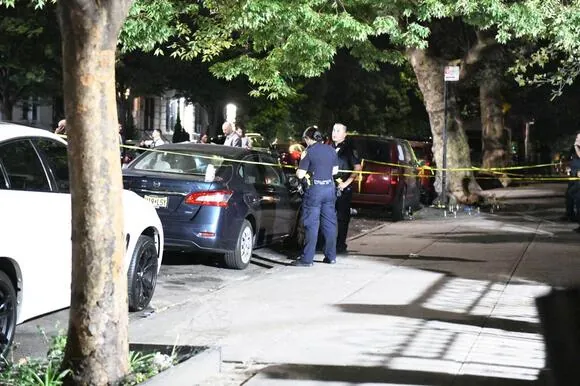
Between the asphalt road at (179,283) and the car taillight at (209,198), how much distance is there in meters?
0.93

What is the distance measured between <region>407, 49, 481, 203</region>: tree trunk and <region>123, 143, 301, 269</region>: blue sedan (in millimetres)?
Answer: 10924

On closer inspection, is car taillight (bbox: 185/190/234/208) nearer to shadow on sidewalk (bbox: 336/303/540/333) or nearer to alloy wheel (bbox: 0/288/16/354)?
shadow on sidewalk (bbox: 336/303/540/333)

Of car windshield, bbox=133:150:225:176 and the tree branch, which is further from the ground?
the tree branch

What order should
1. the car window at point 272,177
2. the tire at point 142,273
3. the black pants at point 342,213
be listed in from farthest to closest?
the black pants at point 342,213 → the car window at point 272,177 → the tire at point 142,273

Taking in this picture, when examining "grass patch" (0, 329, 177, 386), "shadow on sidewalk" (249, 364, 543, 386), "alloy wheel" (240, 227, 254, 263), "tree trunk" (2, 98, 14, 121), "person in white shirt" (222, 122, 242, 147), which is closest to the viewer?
"grass patch" (0, 329, 177, 386)

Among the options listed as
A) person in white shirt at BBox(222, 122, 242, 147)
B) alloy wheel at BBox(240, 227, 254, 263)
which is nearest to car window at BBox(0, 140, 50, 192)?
alloy wheel at BBox(240, 227, 254, 263)

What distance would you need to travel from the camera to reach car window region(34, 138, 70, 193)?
7.35 metres

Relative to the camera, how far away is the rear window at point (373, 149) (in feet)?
60.9

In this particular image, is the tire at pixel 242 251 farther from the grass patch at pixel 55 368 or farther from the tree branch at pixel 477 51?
the tree branch at pixel 477 51

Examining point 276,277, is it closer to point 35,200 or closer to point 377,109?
point 35,200

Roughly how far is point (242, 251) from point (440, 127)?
12.6 metres

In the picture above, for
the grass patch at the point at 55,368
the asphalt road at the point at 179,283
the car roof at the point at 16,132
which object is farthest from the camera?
the asphalt road at the point at 179,283

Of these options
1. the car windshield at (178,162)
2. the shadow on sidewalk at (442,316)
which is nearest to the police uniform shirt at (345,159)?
the car windshield at (178,162)

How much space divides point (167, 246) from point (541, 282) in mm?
4545
